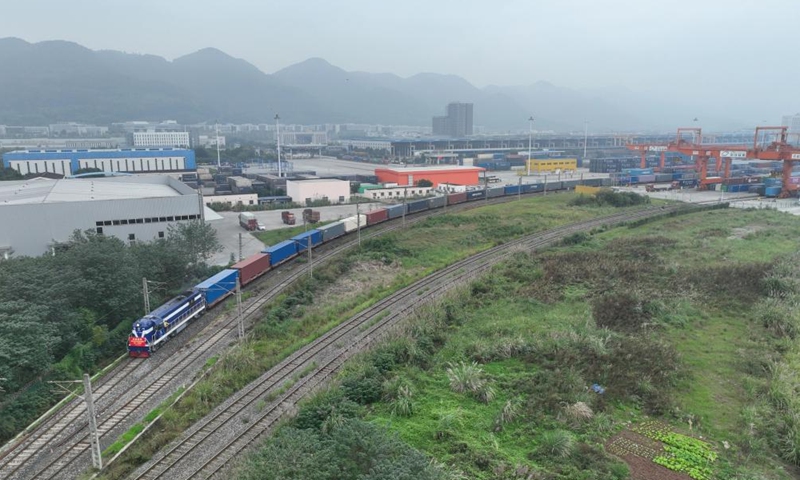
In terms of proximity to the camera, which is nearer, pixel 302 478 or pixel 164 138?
pixel 302 478

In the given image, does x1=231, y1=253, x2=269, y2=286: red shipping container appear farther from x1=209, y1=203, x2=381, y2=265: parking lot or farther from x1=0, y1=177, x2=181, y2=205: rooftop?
x1=0, y1=177, x2=181, y2=205: rooftop

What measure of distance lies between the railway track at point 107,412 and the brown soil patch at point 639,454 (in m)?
15.2

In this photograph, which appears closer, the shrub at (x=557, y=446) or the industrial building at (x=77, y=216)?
the shrub at (x=557, y=446)

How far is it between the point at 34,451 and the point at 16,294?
31.2 feet

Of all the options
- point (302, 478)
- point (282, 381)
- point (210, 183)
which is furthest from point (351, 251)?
point (210, 183)

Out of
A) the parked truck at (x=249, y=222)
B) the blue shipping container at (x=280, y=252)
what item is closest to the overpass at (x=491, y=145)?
the parked truck at (x=249, y=222)

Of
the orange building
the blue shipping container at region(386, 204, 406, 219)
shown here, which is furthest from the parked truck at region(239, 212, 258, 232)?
the orange building

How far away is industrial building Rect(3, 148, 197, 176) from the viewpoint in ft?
291

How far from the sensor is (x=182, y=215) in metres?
39.9

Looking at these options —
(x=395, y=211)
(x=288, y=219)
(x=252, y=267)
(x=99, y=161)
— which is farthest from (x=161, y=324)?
(x=99, y=161)

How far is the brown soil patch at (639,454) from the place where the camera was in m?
12.4

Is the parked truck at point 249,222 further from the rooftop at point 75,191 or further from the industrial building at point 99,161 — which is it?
the industrial building at point 99,161

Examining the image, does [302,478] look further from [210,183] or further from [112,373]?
[210,183]

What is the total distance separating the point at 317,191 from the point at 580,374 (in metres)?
54.2
